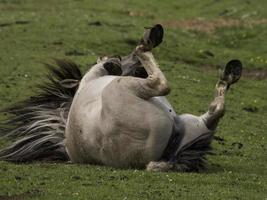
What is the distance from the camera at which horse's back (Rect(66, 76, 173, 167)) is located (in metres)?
9.00

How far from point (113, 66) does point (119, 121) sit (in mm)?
1473

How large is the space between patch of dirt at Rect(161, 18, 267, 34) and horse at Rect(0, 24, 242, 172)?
20.2m

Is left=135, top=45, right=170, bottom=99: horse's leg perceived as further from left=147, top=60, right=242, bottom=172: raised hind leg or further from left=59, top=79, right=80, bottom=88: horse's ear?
left=59, top=79, right=80, bottom=88: horse's ear

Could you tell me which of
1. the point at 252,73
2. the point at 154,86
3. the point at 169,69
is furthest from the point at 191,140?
the point at 252,73

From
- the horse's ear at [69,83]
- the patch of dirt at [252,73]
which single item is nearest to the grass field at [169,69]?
the patch of dirt at [252,73]

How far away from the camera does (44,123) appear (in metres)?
10.1

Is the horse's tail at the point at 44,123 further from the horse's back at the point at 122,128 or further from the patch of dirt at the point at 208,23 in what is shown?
the patch of dirt at the point at 208,23

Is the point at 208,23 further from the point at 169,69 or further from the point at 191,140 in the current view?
the point at 191,140

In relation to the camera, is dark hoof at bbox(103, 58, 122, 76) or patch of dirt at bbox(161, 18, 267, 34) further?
patch of dirt at bbox(161, 18, 267, 34)

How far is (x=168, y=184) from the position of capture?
8266mm

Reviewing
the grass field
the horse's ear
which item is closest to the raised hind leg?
the grass field

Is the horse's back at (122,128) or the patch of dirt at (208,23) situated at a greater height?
the horse's back at (122,128)

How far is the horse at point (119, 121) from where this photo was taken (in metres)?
9.04

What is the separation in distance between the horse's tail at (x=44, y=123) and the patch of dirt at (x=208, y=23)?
65.4 ft
